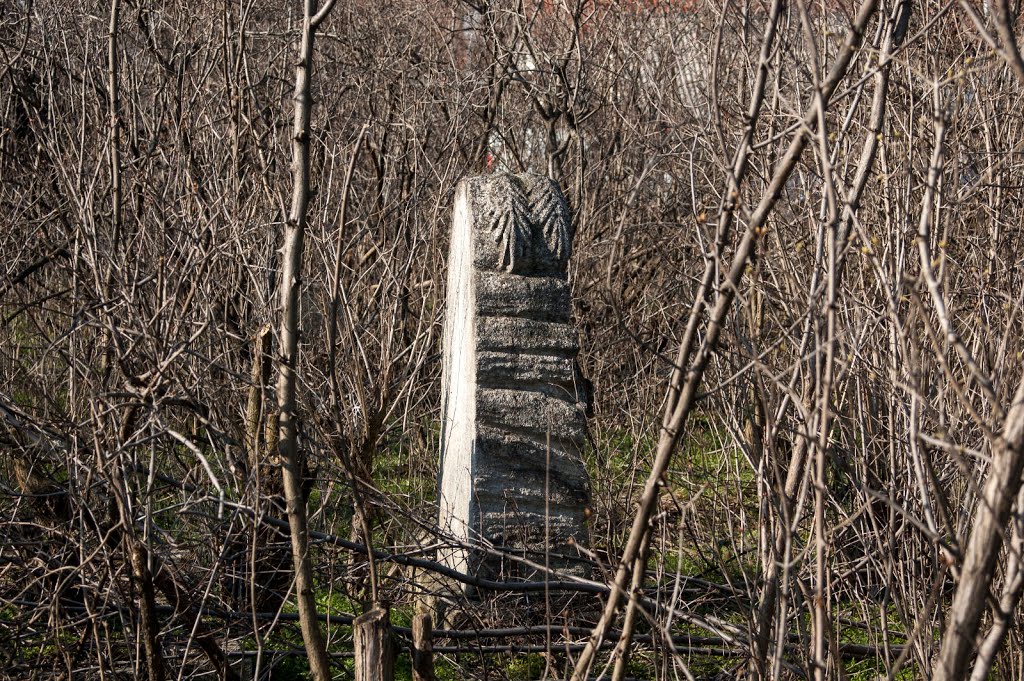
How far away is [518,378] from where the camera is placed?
492 centimetres

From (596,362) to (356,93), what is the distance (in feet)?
8.59

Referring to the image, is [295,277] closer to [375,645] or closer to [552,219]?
[375,645]

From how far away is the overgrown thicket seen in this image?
8.75ft

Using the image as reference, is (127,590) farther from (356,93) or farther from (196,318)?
(356,93)

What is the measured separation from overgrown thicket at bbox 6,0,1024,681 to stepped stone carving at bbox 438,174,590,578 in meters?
0.25

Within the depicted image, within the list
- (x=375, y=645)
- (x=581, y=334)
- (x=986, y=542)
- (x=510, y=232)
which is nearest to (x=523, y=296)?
(x=510, y=232)

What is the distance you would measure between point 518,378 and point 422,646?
7.03ft

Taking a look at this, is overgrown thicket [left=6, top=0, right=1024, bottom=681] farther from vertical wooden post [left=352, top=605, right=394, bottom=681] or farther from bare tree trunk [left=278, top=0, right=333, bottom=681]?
vertical wooden post [left=352, top=605, right=394, bottom=681]

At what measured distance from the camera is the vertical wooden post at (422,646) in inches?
113

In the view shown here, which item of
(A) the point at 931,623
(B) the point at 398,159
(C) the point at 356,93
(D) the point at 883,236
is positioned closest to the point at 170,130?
(B) the point at 398,159

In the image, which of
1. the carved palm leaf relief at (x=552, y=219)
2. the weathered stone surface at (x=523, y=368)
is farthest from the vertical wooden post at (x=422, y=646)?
the carved palm leaf relief at (x=552, y=219)

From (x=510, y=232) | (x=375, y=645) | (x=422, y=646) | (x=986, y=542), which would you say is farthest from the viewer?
(x=510, y=232)

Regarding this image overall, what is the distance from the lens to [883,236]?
12.2 ft

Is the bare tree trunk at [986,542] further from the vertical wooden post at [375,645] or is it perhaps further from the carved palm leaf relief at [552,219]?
the carved palm leaf relief at [552,219]
